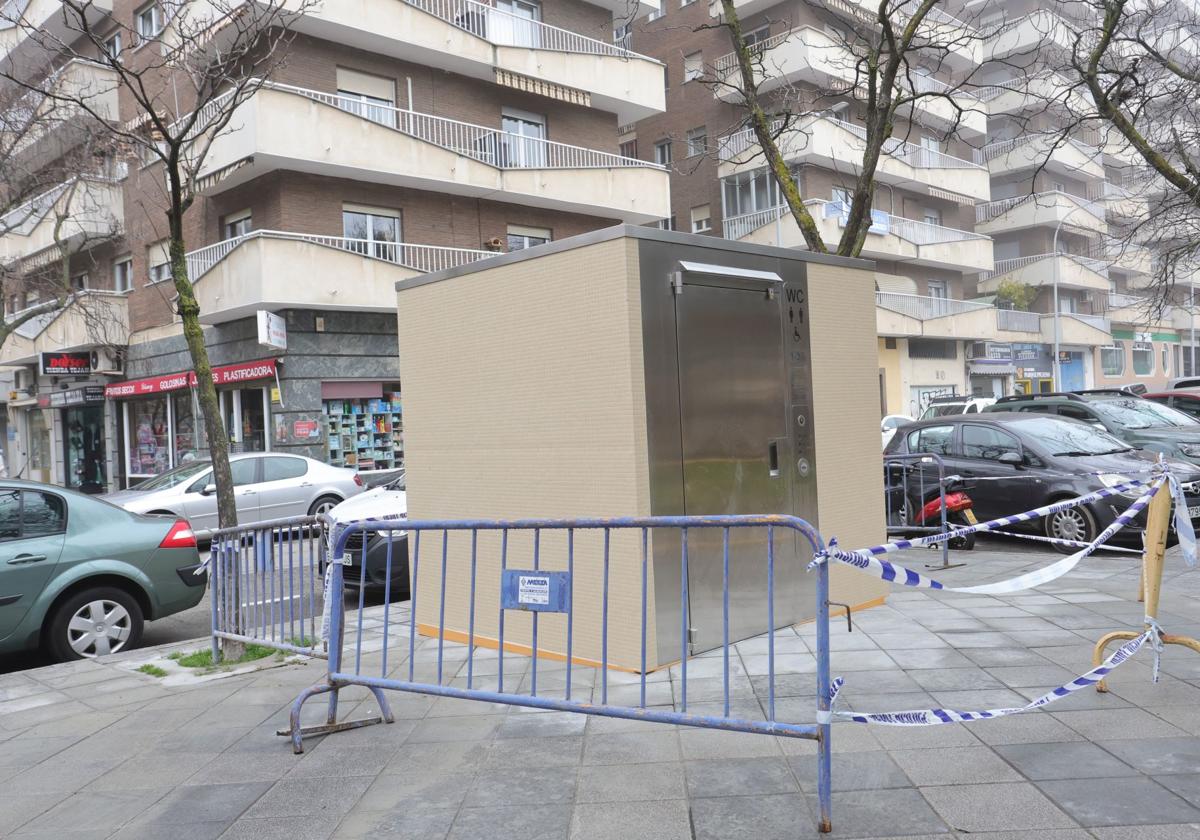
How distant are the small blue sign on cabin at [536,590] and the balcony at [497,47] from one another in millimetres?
17015

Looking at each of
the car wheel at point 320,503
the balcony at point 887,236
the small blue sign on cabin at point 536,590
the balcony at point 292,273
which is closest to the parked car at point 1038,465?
the small blue sign on cabin at point 536,590

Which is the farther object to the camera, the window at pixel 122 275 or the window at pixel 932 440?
the window at pixel 122 275

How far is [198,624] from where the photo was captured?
905cm

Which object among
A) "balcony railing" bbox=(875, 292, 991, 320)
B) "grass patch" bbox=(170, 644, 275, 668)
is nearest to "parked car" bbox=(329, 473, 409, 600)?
"grass patch" bbox=(170, 644, 275, 668)

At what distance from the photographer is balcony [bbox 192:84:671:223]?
60.3 ft

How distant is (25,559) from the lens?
7.02m

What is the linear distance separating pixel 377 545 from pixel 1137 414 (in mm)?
10813

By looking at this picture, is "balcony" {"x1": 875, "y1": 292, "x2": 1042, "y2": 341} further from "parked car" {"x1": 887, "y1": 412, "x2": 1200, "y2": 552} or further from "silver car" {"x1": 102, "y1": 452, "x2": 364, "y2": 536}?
"silver car" {"x1": 102, "y1": 452, "x2": 364, "y2": 536}

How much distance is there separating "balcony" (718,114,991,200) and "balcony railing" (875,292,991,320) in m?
4.15

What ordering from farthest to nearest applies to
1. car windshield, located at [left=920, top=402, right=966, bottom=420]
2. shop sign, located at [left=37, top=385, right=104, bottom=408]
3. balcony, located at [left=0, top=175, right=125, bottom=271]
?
1. shop sign, located at [left=37, top=385, right=104, bottom=408]
2. balcony, located at [left=0, top=175, right=125, bottom=271]
3. car windshield, located at [left=920, top=402, right=966, bottom=420]

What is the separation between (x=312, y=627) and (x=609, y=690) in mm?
2005

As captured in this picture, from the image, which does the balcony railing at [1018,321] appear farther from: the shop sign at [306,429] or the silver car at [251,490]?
the silver car at [251,490]

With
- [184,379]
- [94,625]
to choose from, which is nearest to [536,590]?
[94,625]

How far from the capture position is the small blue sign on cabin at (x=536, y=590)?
→ 440cm
